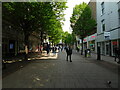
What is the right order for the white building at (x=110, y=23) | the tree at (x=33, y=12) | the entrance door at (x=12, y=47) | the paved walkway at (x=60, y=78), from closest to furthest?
the paved walkway at (x=60, y=78)
the tree at (x=33, y=12)
the white building at (x=110, y=23)
the entrance door at (x=12, y=47)

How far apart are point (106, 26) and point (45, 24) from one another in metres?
12.1

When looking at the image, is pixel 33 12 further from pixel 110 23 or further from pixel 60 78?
pixel 110 23

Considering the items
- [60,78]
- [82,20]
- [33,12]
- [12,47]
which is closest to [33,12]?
[33,12]

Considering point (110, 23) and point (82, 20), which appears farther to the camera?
point (82, 20)

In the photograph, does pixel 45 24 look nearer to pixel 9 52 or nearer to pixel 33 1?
pixel 33 1

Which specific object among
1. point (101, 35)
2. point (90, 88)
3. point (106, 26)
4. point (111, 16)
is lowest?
point (90, 88)

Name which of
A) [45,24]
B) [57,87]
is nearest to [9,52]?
[45,24]

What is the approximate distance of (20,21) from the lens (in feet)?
41.2

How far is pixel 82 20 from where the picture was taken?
76.3 feet

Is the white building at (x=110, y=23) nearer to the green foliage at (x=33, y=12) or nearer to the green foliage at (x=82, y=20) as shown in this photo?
the green foliage at (x=82, y=20)

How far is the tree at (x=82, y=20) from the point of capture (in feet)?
75.5

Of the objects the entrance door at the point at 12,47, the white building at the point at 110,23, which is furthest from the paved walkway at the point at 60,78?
the white building at the point at 110,23

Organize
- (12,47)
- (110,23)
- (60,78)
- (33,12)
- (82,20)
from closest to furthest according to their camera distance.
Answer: (60,78)
(33,12)
(12,47)
(110,23)
(82,20)

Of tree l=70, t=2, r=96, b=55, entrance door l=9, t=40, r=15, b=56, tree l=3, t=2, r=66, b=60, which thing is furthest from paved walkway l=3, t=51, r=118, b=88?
tree l=70, t=2, r=96, b=55
